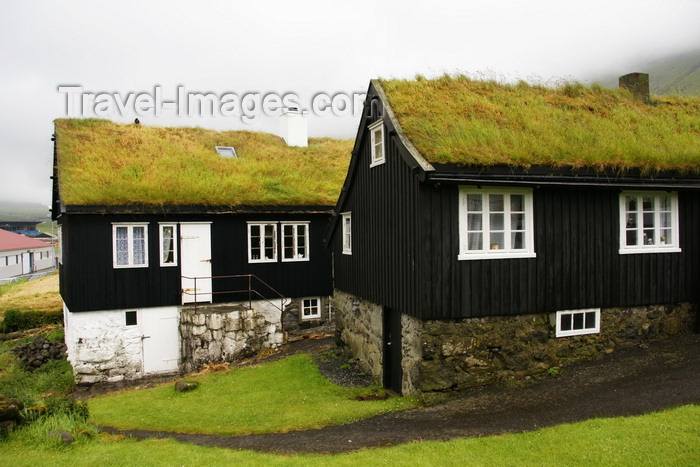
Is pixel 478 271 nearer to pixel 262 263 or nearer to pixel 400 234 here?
pixel 400 234

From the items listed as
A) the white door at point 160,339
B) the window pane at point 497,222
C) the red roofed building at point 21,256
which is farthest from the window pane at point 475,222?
the red roofed building at point 21,256

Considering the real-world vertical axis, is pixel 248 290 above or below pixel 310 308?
above

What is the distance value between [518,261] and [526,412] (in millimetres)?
3499

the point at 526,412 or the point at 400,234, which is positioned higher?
the point at 400,234

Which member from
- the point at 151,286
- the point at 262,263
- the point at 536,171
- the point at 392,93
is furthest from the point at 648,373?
the point at 151,286

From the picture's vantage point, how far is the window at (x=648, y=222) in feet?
44.4

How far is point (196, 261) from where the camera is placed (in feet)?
68.1

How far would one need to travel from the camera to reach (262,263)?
21.8m

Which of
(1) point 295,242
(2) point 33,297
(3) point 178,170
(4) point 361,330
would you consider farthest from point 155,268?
(2) point 33,297

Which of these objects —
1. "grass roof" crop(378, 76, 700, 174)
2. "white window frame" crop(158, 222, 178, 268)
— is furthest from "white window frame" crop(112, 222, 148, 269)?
A: "grass roof" crop(378, 76, 700, 174)

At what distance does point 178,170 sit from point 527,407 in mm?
17217

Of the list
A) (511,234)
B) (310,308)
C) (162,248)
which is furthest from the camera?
(310,308)

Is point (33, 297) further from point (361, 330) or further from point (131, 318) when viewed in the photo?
point (361, 330)

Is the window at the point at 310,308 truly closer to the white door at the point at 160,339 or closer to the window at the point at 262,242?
the window at the point at 262,242
